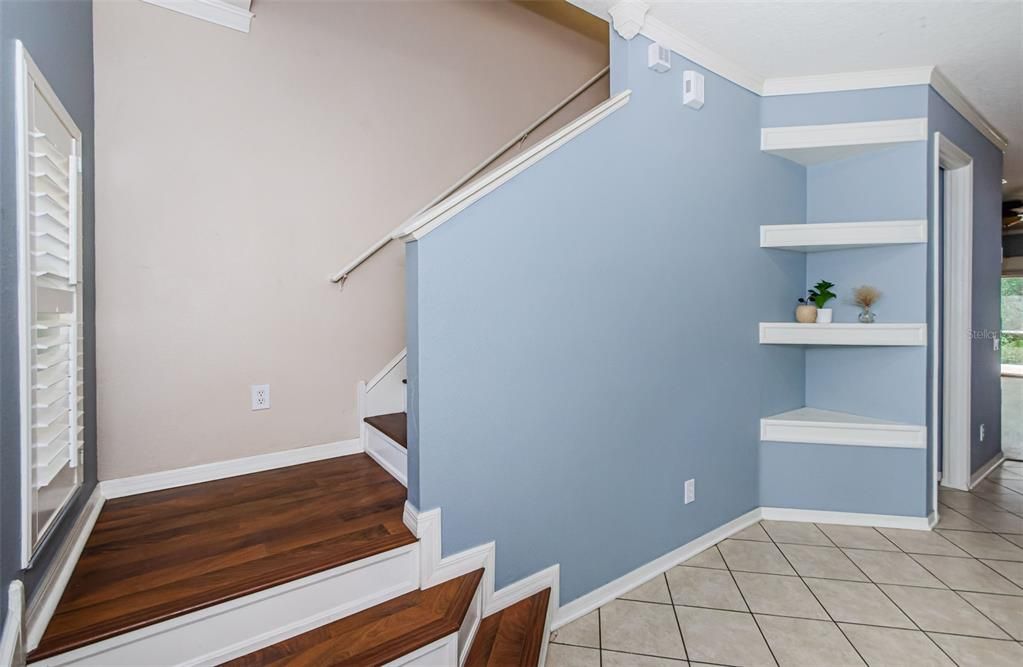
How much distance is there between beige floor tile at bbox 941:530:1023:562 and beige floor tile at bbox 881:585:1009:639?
564 mm

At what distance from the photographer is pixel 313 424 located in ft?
7.70

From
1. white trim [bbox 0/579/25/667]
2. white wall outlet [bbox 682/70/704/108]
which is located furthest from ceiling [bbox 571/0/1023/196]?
white trim [bbox 0/579/25/667]

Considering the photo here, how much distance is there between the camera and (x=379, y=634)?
131cm

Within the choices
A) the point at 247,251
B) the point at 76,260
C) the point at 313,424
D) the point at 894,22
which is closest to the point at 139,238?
the point at 247,251

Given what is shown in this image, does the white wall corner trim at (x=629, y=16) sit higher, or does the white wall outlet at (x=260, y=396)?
the white wall corner trim at (x=629, y=16)

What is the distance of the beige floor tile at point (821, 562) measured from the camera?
7.11 feet

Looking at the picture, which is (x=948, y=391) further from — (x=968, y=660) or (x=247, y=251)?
(x=247, y=251)

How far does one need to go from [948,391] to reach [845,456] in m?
1.26

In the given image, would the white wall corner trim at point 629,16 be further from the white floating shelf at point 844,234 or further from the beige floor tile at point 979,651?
the beige floor tile at point 979,651

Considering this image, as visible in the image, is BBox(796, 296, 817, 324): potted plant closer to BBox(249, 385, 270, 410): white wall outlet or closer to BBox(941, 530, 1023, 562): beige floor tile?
BBox(941, 530, 1023, 562): beige floor tile

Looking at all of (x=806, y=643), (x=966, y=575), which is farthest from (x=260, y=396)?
(x=966, y=575)

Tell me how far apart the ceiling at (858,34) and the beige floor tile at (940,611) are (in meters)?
2.50

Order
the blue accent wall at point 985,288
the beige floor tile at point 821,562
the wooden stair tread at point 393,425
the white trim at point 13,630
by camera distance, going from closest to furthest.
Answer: the white trim at point 13,630 < the wooden stair tread at point 393,425 < the beige floor tile at point 821,562 < the blue accent wall at point 985,288

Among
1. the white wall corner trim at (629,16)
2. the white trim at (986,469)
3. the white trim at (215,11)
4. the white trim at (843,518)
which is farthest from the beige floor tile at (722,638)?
the white trim at (215,11)
